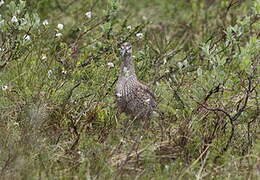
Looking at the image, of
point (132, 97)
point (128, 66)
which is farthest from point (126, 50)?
point (132, 97)

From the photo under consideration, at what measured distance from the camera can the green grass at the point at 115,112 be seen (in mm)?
5625

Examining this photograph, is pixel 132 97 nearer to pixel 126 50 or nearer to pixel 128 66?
pixel 128 66

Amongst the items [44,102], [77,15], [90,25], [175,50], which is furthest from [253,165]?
[77,15]

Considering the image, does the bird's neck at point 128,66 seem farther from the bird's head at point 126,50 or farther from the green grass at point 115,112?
the green grass at point 115,112

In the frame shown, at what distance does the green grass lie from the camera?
5.62 meters

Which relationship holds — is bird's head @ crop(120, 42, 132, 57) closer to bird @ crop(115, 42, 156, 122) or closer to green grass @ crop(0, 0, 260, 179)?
bird @ crop(115, 42, 156, 122)

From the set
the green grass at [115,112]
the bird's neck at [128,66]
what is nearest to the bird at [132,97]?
the bird's neck at [128,66]

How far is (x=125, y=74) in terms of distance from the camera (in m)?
6.38

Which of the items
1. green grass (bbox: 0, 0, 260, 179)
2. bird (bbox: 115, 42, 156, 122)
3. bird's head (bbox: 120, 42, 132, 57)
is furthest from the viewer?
bird's head (bbox: 120, 42, 132, 57)

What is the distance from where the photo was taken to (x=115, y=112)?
6.54 m

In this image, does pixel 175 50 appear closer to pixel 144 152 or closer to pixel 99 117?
pixel 99 117

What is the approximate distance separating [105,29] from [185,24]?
3.23 meters

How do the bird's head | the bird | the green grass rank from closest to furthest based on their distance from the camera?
the green grass, the bird, the bird's head

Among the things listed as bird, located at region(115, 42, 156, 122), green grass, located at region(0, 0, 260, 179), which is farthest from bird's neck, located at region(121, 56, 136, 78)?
green grass, located at region(0, 0, 260, 179)
